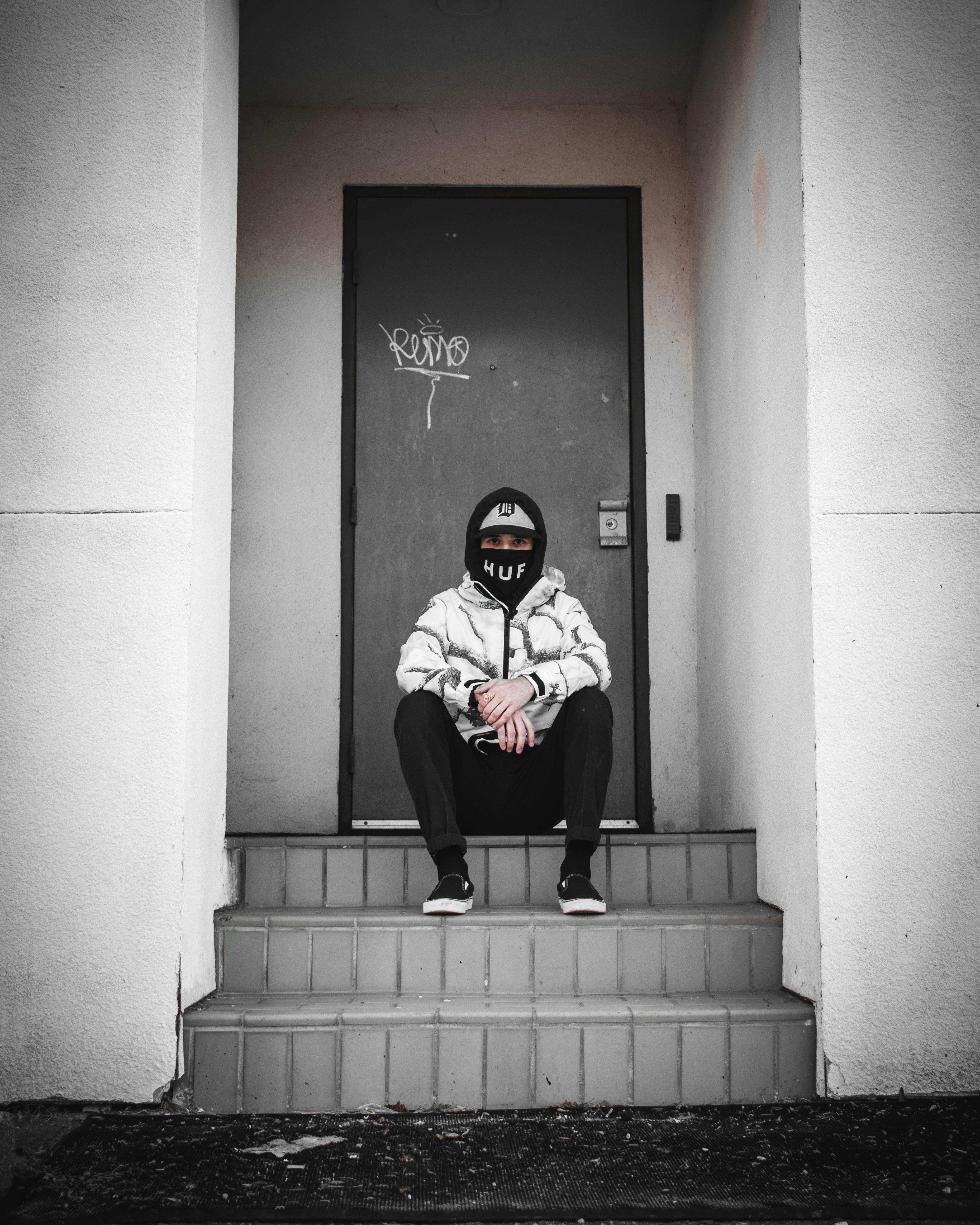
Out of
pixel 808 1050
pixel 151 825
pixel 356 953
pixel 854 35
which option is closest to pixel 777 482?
pixel 854 35

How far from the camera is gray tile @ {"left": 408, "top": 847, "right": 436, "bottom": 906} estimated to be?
9.80 feet

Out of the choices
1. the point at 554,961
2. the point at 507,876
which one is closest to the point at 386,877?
the point at 507,876

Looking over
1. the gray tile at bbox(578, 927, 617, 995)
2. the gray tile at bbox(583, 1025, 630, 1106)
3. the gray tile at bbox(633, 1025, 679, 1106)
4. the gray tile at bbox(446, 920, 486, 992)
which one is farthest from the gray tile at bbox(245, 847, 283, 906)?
the gray tile at bbox(633, 1025, 679, 1106)

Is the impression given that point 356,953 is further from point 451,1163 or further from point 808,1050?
point 808,1050

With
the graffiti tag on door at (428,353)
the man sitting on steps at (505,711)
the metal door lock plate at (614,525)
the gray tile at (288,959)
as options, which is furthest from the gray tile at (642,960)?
the graffiti tag on door at (428,353)

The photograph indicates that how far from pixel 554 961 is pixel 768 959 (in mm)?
604

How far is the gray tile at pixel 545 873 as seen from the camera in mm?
2967

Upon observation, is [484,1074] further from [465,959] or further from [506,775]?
[506,775]

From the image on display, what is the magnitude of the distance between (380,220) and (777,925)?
317 centimetres

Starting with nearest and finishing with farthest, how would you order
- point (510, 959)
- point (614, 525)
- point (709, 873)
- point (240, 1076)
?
1. point (240, 1076)
2. point (510, 959)
3. point (709, 873)
4. point (614, 525)

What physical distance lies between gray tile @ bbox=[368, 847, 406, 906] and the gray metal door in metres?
1.05

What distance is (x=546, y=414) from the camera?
420cm

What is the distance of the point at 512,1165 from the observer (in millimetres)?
2125

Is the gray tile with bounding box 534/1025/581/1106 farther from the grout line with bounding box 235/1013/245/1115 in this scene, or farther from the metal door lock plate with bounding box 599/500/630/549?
the metal door lock plate with bounding box 599/500/630/549
